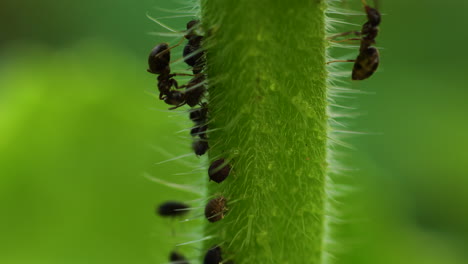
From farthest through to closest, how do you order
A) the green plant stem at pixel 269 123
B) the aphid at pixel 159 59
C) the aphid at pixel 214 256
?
the aphid at pixel 159 59 → the aphid at pixel 214 256 → the green plant stem at pixel 269 123

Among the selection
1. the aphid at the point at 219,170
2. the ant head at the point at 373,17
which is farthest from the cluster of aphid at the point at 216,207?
the ant head at the point at 373,17

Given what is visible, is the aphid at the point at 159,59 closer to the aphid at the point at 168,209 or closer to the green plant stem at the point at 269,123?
the green plant stem at the point at 269,123

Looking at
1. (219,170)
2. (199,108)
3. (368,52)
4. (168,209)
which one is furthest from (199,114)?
(168,209)

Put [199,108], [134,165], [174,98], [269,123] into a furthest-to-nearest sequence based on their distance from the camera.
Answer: [134,165], [174,98], [199,108], [269,123]

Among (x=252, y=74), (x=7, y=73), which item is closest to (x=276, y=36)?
(x=252, y=74)

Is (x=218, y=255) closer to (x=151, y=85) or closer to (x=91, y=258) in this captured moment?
(x=91, y=258)

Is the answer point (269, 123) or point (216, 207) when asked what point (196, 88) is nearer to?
point (269, 123)
